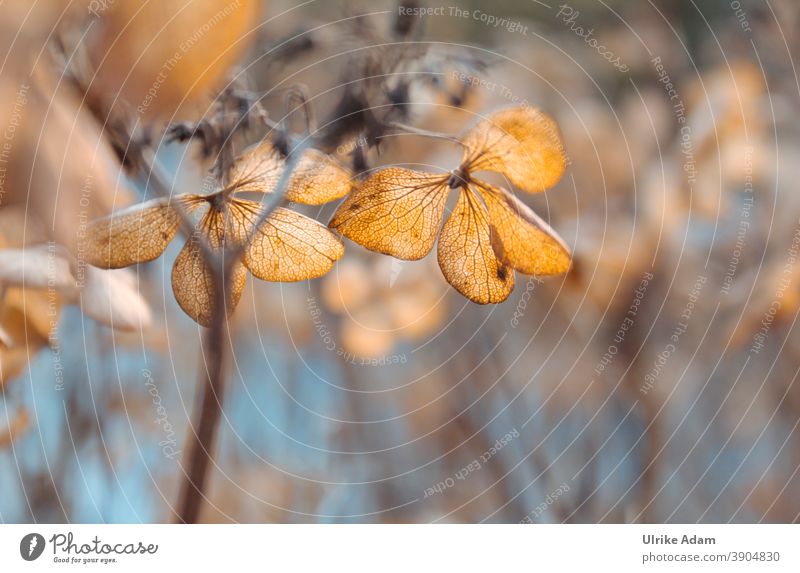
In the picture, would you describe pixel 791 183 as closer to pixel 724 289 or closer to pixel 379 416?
pixel 724 289

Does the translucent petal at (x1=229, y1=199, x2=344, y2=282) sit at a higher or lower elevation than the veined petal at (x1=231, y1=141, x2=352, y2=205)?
lower

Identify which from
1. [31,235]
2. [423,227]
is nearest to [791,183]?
[423,227]

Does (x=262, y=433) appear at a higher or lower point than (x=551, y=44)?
lower
